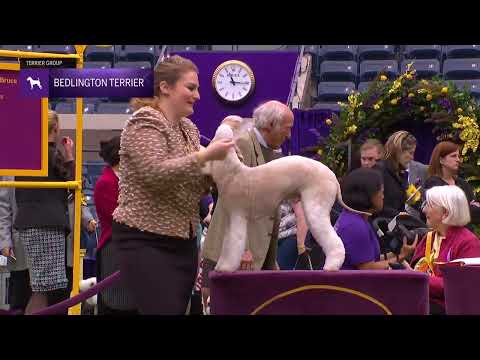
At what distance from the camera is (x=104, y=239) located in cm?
514

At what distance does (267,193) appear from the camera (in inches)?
130

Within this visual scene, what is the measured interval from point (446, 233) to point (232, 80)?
26.1 feet

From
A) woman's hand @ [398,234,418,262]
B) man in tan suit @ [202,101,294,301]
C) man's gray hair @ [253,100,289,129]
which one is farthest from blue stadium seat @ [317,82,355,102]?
man's gray hair @ [253,100,289,129]

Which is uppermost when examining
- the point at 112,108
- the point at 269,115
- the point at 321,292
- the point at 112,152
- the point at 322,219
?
the point at 112,108

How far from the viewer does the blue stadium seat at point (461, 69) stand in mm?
14273

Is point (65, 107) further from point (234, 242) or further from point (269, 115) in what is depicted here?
point (234, 242)

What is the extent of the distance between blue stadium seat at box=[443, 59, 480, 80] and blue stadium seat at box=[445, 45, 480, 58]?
0.58 meters

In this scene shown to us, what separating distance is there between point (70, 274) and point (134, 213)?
10.2 feet

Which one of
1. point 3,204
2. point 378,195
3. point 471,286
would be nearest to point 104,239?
point 3,204

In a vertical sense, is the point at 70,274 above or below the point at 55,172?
below

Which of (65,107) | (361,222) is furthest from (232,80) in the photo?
(361,222)

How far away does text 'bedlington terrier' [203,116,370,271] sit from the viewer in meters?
3.27

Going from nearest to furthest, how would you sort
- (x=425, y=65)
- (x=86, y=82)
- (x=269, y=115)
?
(x=269, y=115), (x=86, y=82), (x=425, y=65)

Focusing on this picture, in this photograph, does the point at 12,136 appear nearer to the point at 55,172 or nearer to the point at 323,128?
the point at 55,172
